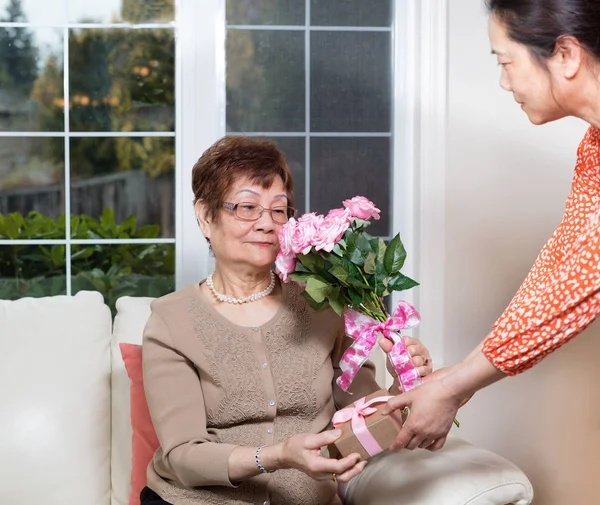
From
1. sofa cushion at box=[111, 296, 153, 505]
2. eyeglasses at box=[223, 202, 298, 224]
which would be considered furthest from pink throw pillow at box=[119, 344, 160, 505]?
eyeglasses at box=[223, 202, 298, 224]

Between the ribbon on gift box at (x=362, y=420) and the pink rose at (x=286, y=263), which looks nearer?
the ribbon on gift box at (x=362, y=420)

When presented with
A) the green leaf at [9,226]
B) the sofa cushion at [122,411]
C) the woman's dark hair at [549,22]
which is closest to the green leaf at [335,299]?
the woman's dark hair at [549,22]

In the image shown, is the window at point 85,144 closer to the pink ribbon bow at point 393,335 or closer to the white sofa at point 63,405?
the white sofa at point 63,405

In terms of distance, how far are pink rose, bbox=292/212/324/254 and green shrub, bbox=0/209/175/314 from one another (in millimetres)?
1545

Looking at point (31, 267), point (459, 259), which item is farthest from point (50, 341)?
point (459, 259)

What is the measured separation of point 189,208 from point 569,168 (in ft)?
4.85

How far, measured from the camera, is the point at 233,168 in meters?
2.09

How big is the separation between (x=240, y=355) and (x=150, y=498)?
417 millimetres

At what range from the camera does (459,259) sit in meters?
2.90

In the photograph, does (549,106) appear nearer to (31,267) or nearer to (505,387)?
(505,387)

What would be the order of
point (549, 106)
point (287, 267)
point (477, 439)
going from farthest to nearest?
point (477, 439) → point (287, 267) → point (549, 106)

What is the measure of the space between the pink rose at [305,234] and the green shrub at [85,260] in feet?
5.07

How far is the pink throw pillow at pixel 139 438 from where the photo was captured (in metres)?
2.35

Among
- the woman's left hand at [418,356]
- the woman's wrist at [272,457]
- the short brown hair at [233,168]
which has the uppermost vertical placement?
the short brown hair at [233,168]
